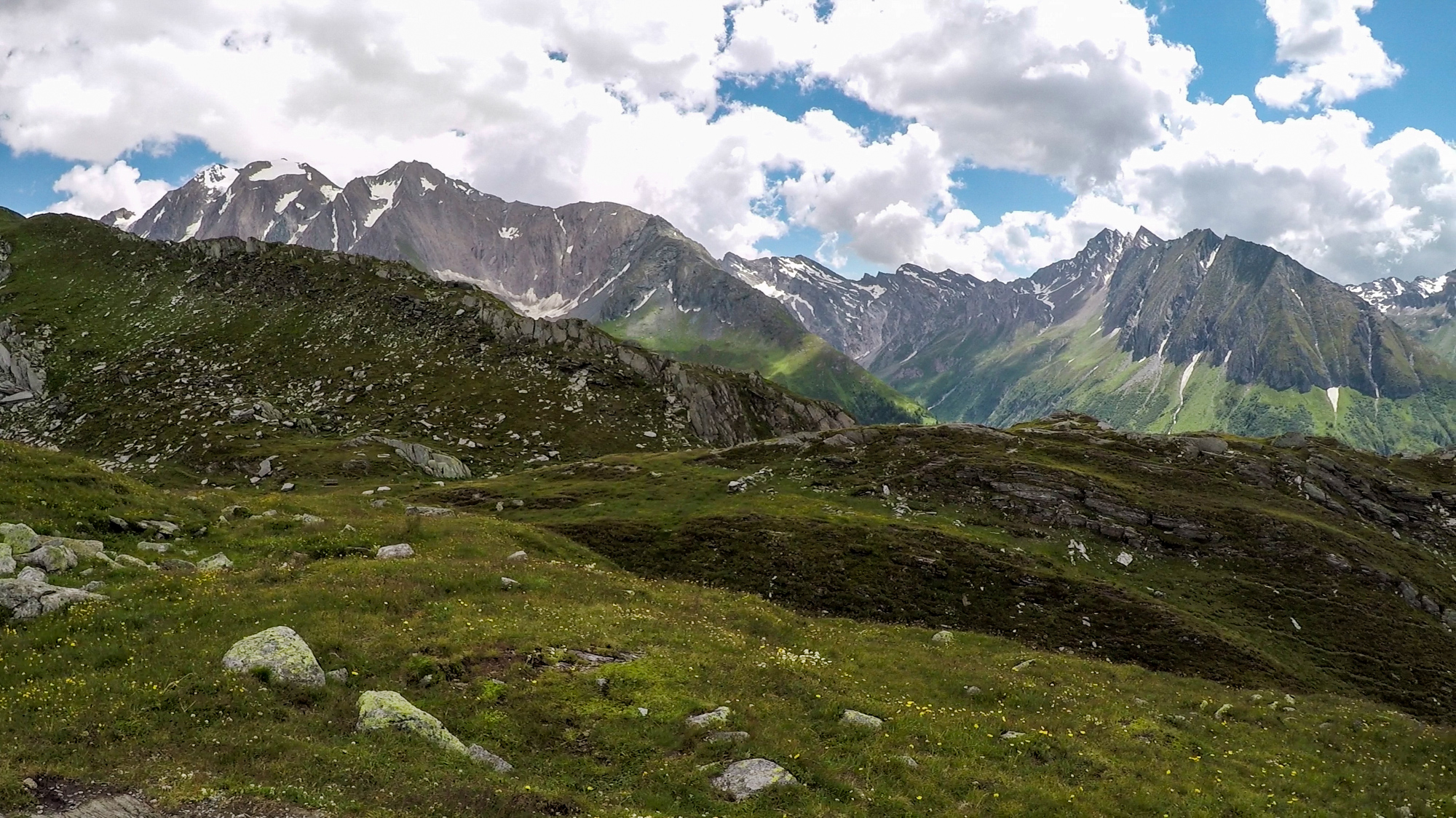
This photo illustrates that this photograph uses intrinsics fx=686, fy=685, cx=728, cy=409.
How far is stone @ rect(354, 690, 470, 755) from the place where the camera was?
16.5 meters

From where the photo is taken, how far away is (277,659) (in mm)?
18453

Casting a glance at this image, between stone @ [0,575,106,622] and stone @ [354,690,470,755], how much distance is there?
34.6ft

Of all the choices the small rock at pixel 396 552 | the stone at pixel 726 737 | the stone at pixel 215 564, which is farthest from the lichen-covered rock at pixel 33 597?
the stone at pixel 726 737

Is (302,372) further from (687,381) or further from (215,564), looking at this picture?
(215,564)

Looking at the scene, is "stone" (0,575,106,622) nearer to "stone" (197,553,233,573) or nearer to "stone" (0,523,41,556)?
"stone" (0,523,41,556)

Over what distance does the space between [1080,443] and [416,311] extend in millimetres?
95206

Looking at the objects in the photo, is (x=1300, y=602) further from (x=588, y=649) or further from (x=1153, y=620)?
(x=588, y=649)

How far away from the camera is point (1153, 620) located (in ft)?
153

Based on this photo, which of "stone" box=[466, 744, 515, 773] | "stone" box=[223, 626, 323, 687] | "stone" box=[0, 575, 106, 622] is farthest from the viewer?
"stone" box=[0, 575, 106, 622]

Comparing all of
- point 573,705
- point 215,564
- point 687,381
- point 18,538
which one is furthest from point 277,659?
point 687,381

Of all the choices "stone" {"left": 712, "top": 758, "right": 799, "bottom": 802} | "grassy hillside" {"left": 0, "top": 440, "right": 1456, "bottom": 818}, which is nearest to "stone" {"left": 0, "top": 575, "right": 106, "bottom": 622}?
"grassy hillside" {"left": 0, "top": 440, "right": 1456, "bottom": 818}

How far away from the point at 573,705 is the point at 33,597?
1588 cm

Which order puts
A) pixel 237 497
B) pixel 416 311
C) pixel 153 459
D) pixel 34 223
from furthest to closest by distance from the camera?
pixel 34 223, pixel 416 311, pixel 153 459, pixel 237 497

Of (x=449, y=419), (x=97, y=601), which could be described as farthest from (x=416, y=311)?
(x=97, y=601)
